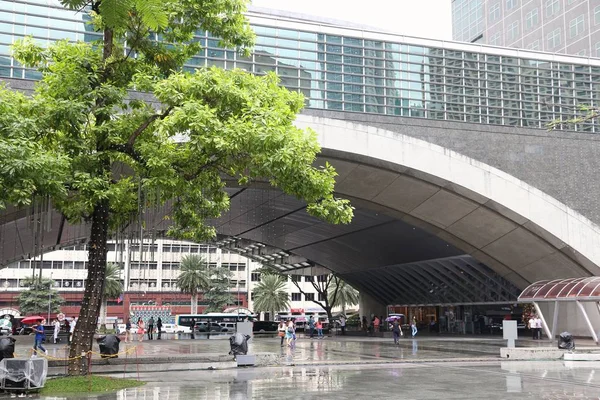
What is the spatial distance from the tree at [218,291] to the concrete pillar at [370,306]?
31.3 m

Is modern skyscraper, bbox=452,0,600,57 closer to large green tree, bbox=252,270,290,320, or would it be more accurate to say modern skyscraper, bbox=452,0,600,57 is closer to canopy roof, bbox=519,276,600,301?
canopy roof, bbox=519,276,600,301

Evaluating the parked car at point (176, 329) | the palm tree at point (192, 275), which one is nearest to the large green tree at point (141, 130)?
the parked car at point (176, 329)

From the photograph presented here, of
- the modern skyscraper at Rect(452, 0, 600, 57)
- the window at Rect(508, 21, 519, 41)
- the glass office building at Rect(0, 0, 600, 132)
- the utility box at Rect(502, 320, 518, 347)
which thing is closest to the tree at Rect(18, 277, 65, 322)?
the glass office building at Rect(0, 0, 600, 132)

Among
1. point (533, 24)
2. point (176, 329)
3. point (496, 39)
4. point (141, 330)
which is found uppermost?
point (496, 39)

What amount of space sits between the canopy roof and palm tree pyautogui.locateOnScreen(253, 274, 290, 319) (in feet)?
222

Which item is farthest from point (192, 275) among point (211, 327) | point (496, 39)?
point (496, 39)

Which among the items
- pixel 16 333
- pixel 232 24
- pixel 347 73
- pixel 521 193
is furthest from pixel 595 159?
pixel 16 333

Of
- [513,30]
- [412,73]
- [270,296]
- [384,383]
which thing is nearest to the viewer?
[384,383]

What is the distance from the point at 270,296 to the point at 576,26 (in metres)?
54.4

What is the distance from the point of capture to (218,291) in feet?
325

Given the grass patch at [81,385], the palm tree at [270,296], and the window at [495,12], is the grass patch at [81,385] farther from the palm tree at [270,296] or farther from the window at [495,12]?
the palm tree at [270,296]

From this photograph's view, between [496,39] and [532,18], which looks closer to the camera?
[532,18]

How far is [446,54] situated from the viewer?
43.9m

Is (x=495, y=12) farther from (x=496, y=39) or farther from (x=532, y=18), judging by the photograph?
(x=532, y=18)
